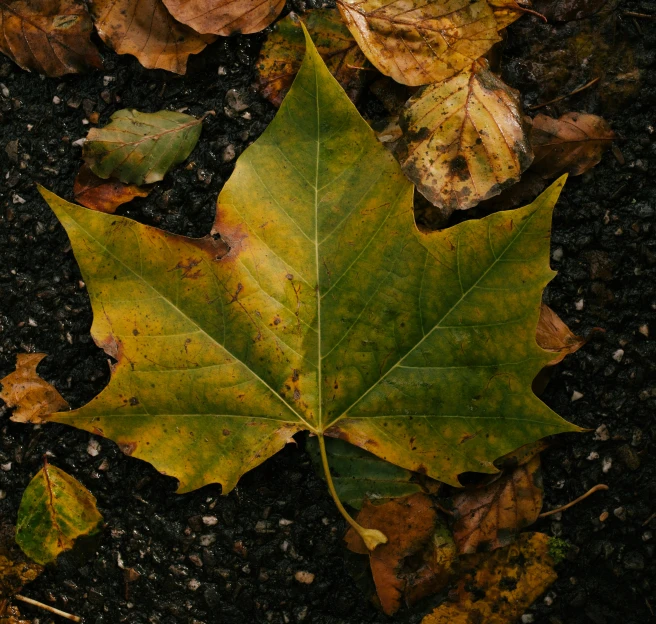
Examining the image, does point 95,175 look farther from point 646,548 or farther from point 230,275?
point 646,548

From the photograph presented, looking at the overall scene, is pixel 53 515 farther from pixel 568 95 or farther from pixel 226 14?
pixel 568 95

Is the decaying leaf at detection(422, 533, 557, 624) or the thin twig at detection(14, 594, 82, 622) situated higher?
the decaying leaf at detection(422, 533, 557, 624)

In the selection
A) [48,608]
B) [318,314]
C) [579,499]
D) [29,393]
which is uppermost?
[318,314]

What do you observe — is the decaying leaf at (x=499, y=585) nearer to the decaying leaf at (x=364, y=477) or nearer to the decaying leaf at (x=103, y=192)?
the decaying leaf at (x=364, y=477)

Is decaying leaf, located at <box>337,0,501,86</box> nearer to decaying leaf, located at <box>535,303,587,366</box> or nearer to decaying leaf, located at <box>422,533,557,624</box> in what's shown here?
decaying leaf, located at <box>535,303,587,366</box>

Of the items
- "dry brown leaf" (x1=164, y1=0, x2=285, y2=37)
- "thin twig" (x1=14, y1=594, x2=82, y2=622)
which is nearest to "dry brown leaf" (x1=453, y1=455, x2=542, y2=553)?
"thin twig" (x1=14, y1=594, x2=82, y2=622)

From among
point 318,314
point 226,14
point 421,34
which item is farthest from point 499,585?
point 226,14
